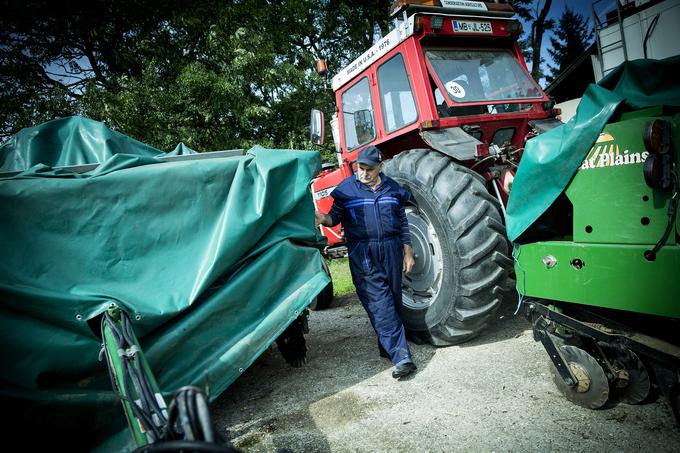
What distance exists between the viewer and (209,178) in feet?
8.73

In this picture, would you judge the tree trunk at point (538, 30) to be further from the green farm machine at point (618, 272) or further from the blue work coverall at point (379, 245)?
the green farm machine at point (618, 272)

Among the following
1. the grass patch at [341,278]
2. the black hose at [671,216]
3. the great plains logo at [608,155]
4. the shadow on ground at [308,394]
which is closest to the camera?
the black hose at [671,216]

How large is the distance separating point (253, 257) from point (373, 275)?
1033mm

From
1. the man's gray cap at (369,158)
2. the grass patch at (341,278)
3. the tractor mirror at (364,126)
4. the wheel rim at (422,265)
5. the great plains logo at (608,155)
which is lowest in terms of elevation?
the grass patch at (341,278)

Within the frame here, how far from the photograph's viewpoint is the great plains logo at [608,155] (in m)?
2.04

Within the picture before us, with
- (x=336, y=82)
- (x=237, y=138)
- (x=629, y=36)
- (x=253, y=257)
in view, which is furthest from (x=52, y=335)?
(x=629, y=36)

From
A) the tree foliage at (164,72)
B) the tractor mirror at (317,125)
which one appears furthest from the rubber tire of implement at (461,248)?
the tree foliage at (164,72)

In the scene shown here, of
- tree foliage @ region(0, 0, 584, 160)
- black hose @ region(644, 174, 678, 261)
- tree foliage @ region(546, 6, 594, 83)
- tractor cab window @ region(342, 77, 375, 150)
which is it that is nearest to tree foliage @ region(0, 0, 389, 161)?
tree foliage @ region(0, 0, 584, 160)

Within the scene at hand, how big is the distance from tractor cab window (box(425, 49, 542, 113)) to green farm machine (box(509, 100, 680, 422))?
1630 millimetres

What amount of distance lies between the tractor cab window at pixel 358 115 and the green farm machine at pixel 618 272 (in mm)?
2382

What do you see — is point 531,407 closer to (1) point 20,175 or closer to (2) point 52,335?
(2) point 52,335

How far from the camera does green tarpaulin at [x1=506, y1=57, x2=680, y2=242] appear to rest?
2.15 meters

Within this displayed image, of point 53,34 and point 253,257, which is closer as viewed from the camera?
point 253,257

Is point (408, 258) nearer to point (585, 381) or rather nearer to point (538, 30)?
point (585, 381)
